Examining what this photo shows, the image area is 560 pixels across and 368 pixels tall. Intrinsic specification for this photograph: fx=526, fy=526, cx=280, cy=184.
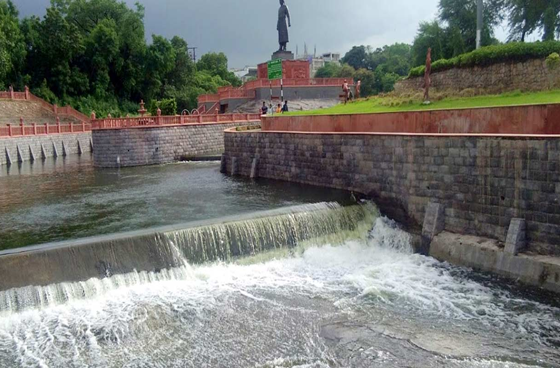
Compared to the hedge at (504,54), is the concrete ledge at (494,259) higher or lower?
lower

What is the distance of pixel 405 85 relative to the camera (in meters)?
28.3

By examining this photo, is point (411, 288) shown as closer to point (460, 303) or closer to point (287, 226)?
point (460, 303)

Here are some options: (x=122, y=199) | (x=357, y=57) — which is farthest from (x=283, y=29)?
(x=357, y=57)

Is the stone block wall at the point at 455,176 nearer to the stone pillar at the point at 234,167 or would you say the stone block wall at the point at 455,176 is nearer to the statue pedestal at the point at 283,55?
the stone pillar at the point at 234,167

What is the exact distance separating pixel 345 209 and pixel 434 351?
258 inches

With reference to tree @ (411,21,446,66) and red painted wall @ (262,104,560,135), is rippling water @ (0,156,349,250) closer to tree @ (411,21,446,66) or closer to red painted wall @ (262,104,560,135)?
red painted wall @ (262,104,560,135)

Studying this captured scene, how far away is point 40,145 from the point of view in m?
37.1

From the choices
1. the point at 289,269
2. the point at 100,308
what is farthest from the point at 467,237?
the point at 100,308

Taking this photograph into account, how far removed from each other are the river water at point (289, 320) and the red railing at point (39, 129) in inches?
1110

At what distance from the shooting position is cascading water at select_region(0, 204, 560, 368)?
26.4 ft

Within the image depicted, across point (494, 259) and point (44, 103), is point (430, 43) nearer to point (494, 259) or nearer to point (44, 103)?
point (494, 259)

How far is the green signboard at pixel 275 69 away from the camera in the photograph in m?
43.9

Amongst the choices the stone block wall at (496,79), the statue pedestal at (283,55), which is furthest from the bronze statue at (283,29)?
the stone block wall at (496,79)

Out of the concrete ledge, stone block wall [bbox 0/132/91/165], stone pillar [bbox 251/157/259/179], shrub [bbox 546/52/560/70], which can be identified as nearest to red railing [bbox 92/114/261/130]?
stone block wall [bbox 0/132/91/165]
